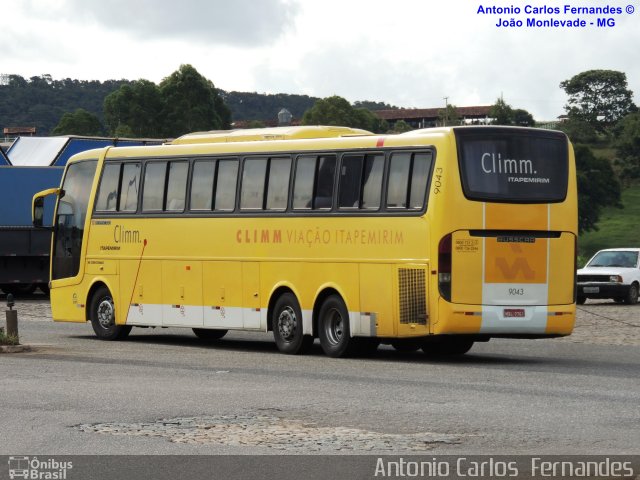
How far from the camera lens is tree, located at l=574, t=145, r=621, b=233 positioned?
119562 millimetres

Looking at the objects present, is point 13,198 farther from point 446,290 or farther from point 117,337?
point 446,290

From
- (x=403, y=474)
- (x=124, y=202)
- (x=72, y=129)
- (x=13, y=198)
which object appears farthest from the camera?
(x=72, y=129)

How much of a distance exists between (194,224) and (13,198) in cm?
1776

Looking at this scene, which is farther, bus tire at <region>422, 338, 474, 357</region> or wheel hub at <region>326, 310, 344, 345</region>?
bus tire at <region>422, 338, 474, 357</region>

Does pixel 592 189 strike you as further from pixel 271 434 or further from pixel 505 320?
pixel 271 434

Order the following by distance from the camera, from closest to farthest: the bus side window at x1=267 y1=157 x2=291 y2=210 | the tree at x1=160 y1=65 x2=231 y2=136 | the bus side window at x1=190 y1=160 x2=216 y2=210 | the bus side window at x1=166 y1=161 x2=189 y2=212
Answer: the bus side window at x1=267 y1=157 x2=291 y2=210
the bus side window at x1=190 y1=160 x2=216 y2=210
the bus side window at x1=166 y1=161 x2=189 y2=212
the tree at x1=160 y1=65 x2=231 y2=136

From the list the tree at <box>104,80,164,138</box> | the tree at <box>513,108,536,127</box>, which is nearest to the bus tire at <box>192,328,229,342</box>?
the tree at <box>104,80,164,138</box>

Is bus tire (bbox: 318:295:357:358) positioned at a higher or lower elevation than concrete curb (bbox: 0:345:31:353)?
higher

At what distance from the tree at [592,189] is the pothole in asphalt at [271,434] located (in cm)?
10669

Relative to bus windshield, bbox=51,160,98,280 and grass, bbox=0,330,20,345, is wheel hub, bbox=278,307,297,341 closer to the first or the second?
Result: grass, bbox=0,330,20,345

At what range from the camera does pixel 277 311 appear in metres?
23.2

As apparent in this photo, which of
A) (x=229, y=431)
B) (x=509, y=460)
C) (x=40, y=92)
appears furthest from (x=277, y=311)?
(x=40, y=92)

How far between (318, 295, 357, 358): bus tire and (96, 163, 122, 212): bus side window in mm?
5963

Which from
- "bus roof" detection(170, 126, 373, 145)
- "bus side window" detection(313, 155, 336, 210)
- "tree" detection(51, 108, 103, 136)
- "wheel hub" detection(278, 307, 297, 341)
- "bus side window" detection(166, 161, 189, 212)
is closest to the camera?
"bus side window" detection(313, 155, 336, 210)
